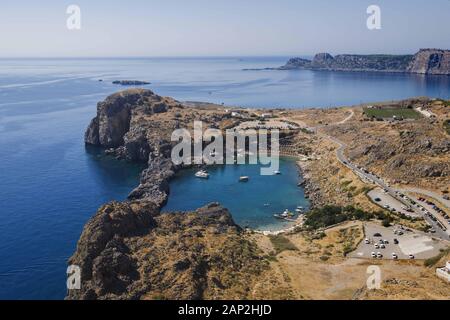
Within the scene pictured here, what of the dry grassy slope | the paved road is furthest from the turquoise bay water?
the dry grassy slope

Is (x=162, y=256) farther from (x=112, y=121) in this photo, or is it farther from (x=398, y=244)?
(x=112, y=121)

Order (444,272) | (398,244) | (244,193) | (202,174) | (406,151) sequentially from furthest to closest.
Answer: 1. (202,174)
2. (244,193)
3. (406,151)
4. (398,244)
5. (444,272)

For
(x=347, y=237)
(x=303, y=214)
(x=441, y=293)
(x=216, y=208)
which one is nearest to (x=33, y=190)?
(x=216, y=208)

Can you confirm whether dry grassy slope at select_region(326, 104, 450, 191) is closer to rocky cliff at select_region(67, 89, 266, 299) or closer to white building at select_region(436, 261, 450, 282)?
white building at select_region(436, 261, 450, 282)

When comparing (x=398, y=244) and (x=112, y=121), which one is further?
(x=112, y=121)

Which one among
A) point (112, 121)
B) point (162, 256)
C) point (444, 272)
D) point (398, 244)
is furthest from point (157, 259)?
point (112, 121)

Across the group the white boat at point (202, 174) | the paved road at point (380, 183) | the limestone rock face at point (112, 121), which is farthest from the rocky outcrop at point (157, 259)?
the limestone rock face at point (112, 121)

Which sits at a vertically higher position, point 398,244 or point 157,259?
point 157,259
